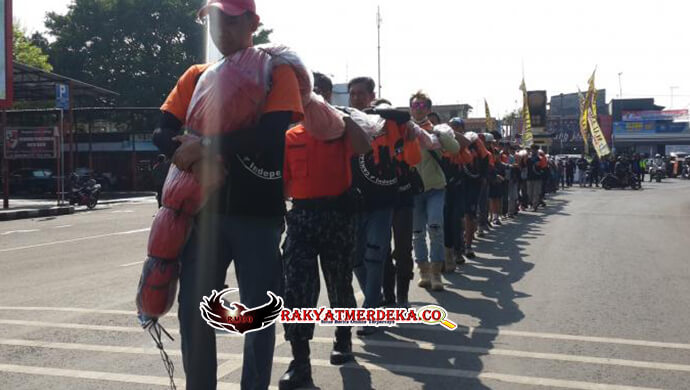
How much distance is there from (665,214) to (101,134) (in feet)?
105

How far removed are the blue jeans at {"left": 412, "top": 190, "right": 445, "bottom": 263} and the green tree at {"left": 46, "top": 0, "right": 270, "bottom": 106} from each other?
44288 mm

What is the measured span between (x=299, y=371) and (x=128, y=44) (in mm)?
50166

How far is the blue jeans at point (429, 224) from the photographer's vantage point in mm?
7188

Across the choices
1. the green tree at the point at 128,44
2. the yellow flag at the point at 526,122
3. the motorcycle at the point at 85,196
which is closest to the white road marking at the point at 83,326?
the motorcycle at the point at 85,196

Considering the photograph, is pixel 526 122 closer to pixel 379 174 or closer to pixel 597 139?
pixel 597 139

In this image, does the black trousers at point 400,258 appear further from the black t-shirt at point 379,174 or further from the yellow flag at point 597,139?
the yellow flag at point 597,139

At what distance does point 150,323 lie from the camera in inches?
113

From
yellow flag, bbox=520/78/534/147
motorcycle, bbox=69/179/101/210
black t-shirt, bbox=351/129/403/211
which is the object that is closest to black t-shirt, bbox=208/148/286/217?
black t-shirt, bbox=351/129/403/211

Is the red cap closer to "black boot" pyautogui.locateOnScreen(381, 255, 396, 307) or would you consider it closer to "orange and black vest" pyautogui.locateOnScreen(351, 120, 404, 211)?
"orange and black vest" pyautogui.locateOnScreen(351, 120, 404, 211)

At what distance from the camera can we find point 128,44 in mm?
50531

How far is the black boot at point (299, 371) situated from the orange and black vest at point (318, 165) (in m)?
0.87

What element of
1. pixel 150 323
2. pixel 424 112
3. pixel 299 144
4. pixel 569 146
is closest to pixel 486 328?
pixel 424 112

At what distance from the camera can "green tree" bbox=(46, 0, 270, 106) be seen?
163ft

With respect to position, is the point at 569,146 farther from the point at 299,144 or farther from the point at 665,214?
the point at 299,144
